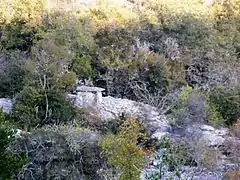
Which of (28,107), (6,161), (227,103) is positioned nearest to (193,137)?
(227,103)

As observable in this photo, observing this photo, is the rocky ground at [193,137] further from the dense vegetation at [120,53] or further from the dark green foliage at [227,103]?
the dark green foliage at [227,103]

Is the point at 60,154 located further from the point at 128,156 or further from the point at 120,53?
the point at 120,53

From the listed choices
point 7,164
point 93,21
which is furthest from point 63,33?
point 7,164

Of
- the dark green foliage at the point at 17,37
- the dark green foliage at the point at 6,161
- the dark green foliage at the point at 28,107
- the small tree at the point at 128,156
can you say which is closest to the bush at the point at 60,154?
the dark green foliage at the point at 28,107

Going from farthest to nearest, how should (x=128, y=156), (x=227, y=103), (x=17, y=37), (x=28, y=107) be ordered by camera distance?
(x=17, y=37)
(x=227, y=103)
(x=28, y=107)
(x=128, y=156)

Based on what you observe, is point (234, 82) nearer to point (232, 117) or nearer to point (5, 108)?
point (232, 117)

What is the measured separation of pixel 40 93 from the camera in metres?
14.5

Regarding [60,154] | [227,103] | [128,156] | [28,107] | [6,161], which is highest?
[128,156]

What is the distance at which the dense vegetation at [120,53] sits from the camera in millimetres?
15375

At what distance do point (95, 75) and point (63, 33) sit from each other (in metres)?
1.98

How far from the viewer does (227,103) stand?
16484 mm

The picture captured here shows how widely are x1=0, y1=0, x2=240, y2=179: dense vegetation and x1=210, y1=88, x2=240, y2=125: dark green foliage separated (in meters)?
0.03

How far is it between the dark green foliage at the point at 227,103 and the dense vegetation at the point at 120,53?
0.11 ft

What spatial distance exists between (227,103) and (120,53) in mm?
4412
